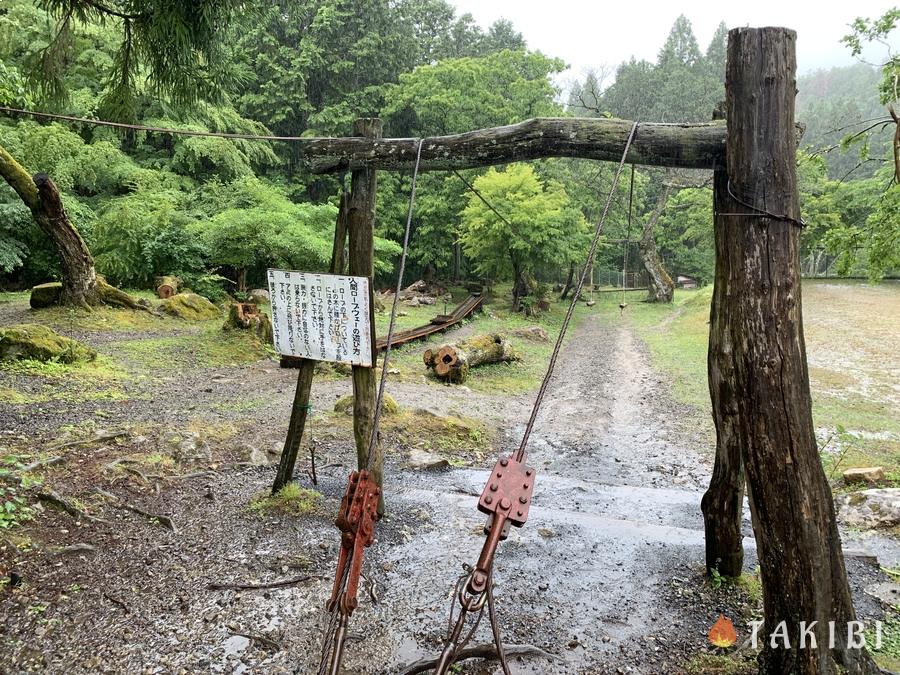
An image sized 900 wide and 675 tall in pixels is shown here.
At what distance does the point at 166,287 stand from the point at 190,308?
1.97 m

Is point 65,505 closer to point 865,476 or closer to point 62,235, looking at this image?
point 865,476

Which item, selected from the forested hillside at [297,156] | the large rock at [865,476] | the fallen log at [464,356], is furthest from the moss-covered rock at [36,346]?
the large rock at [865,476]

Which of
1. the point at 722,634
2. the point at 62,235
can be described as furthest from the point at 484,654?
the point at 62,235

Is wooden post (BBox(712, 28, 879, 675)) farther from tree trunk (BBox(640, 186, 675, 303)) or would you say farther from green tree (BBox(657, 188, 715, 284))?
tree trunk (BBox(640, 186, 675, 303))

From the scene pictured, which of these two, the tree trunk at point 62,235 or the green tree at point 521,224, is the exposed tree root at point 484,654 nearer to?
the tree trunk at point 62,235

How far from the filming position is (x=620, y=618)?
343 centimetres

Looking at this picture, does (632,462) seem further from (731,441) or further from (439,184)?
(439,184)

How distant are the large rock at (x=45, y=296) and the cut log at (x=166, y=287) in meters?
2.94

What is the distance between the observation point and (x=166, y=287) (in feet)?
46.8

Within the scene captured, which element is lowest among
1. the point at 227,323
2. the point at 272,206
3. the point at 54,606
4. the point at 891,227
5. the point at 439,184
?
the point at 54,606

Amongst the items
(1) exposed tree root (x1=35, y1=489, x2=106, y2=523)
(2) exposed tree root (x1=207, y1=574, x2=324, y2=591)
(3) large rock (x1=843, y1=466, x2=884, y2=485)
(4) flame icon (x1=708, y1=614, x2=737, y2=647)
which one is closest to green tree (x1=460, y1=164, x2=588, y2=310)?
(3) large rock (x1=843, y1=466, x2=884, y2=485)

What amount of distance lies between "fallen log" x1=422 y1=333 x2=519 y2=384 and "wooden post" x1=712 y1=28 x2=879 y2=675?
801 centimetres

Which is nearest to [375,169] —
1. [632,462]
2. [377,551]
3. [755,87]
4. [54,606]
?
[755,87]

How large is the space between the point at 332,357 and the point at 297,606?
184 centimetres
